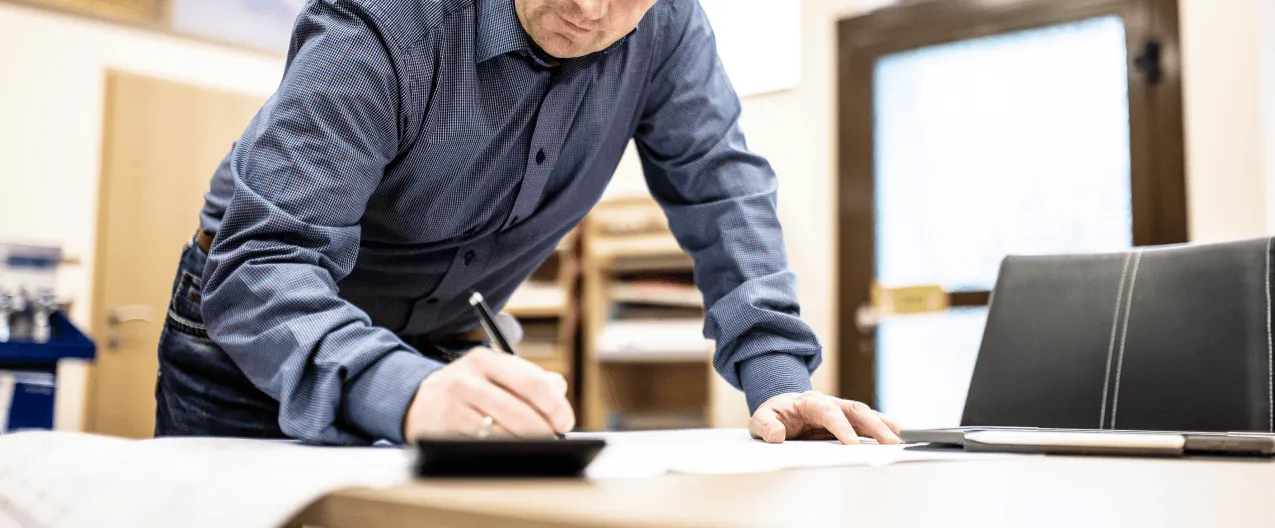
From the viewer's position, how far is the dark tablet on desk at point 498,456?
1.69 feet

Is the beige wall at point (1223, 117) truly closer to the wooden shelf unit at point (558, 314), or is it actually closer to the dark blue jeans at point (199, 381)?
the wooden shelf unit at point (558, 314)

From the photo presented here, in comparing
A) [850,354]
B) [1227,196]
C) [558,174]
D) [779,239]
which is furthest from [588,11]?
[850,354]

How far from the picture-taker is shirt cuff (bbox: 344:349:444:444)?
709 millimetres

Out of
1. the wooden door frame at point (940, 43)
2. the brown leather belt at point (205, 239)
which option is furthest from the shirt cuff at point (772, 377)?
the wooden door frame at point (940, 43)

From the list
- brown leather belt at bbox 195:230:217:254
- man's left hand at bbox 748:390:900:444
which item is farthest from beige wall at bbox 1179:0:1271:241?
brown leather belt at bbox 195:230:217:254

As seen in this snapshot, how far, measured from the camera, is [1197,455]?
2.64 feet

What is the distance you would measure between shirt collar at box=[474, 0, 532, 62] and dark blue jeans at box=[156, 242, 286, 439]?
15.4 inches

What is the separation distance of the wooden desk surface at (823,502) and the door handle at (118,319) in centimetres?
412

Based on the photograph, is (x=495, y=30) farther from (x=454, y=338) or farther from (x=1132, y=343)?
(x=1132, y=343)

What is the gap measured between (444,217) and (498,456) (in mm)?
611

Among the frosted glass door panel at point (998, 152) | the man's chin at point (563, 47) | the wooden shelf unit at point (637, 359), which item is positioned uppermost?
the frosted glass door panel at point (998, 152)

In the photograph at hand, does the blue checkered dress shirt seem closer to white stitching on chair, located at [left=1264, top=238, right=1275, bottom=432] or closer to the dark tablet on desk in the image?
the dark tablet on desk

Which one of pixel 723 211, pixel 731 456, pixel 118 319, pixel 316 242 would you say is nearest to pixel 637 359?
Answer: pixel 118 319

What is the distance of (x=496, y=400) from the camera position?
2.08 feet
